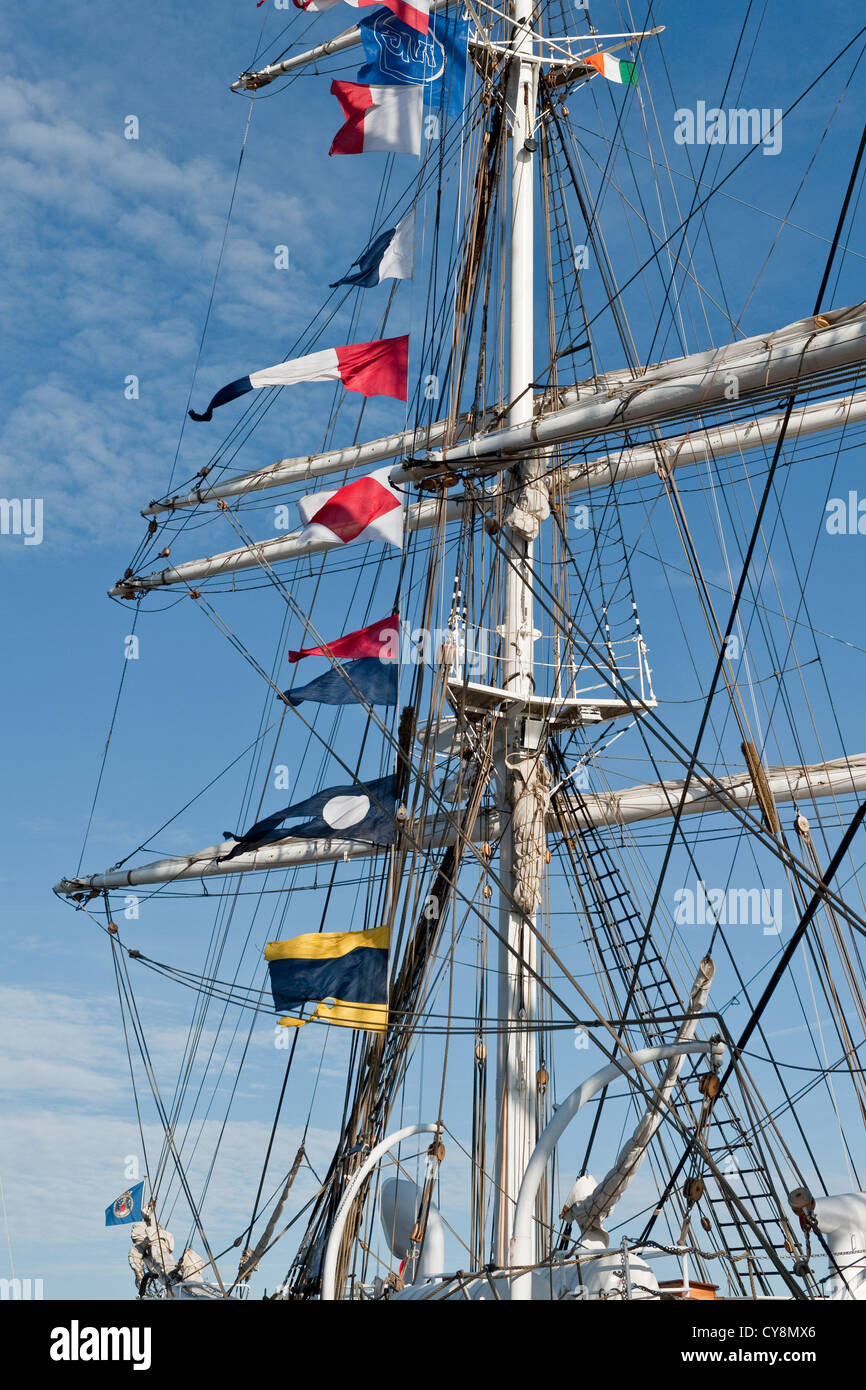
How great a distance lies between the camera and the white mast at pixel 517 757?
15.1 meters

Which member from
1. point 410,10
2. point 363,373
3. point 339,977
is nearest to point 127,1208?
point 339,977

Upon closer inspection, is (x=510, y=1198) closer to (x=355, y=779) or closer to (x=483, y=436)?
(x=355, y=779)

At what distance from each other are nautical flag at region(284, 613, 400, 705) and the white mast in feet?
4.95

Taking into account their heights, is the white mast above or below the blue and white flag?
below

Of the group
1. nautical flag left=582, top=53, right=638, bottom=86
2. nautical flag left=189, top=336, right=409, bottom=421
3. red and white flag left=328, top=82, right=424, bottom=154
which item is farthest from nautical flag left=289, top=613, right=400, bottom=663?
nautical flag left=582, top=53, right=638, bottom=86

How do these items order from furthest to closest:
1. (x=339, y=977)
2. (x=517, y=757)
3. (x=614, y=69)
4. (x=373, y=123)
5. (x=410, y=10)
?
(x=614, y=69)
(x=410, y=10)
(x=373, y=123)
(x=517, y=757)
(x=339, y=977)

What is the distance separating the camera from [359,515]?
1725 cm

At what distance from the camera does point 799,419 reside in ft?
74.3

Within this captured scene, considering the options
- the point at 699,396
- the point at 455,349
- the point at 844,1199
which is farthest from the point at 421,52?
A: the point at 844,1199

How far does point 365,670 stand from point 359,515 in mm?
1781

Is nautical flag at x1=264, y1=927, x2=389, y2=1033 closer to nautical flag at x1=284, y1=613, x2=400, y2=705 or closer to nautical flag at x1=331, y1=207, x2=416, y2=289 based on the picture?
nautical flag at x1=284, y1=613, x2=400, y2=705

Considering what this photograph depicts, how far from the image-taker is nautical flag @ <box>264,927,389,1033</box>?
16.0 metres

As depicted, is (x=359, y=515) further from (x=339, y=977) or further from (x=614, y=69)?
(x=614, y=69)
